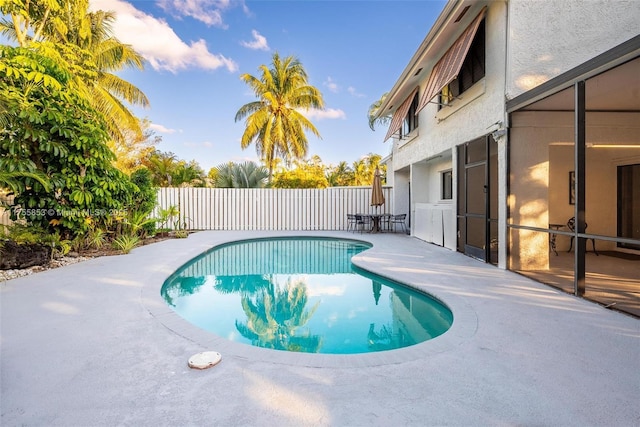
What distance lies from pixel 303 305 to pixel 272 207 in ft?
31.6

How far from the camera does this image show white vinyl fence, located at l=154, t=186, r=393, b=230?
13758mm

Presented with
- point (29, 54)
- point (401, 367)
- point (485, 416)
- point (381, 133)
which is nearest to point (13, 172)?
point (29, 54)

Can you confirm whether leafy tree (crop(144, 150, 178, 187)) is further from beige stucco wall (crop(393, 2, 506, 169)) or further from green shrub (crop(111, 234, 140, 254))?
beige stucco wall (crop(393, 2, 506, 169))

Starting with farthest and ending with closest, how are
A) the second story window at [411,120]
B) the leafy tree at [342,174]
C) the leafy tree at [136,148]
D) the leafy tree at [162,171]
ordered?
1. the leafy tree at [342,174]
2. the leafy tree at [136,148]
3. the leafy tree at [162,171]
4. the second story window at [411,120]

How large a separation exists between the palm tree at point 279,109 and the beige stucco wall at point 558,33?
14551 mm

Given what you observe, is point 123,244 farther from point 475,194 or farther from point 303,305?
point 475,194

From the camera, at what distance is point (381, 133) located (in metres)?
27.7

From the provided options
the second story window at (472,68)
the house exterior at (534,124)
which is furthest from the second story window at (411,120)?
the second story window at (472,68)

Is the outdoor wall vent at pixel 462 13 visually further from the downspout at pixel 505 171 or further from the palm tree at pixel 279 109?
the palm tree at pixel 279 109

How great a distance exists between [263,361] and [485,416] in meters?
1.55

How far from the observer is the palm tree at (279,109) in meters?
18.7

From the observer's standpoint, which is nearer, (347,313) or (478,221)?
(347,313)

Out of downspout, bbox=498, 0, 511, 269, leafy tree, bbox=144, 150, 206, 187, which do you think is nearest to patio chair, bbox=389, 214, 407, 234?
downspout, bbox=498, 0, 511, 269

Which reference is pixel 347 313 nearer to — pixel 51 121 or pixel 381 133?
pixel 51 121
